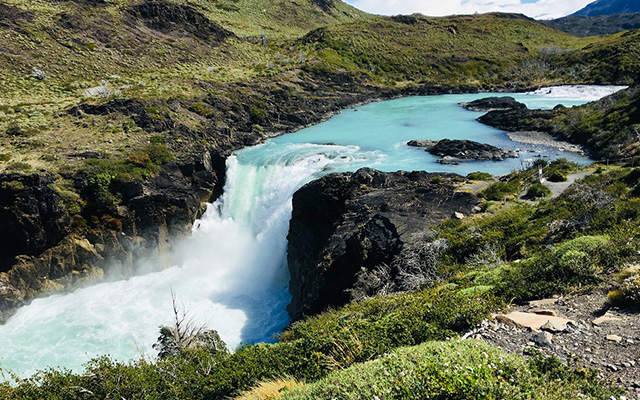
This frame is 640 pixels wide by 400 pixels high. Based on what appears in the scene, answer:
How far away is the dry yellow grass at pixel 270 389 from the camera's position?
6375mm

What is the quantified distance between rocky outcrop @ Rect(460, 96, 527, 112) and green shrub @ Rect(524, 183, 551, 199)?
38.6 m

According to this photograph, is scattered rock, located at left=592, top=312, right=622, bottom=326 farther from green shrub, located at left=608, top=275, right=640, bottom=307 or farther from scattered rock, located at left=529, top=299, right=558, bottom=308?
scattered rock, located at left=529, top=299, right=558, bottom=308

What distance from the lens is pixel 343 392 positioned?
16.7 feet

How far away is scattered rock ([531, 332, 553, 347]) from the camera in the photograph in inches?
236

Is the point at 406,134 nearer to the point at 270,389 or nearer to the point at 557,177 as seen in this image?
the point at 557,177

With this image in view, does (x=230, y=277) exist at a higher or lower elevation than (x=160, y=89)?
lower

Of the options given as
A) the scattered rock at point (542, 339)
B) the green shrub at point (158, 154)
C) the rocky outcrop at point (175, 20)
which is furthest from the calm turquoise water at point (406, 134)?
the rocky outcrop at point (175, 20)

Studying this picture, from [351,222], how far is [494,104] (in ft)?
160

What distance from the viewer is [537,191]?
19750 mm

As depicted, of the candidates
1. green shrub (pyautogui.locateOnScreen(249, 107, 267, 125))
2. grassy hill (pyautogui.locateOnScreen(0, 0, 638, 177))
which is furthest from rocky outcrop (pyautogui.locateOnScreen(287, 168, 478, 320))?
green shrub (pyautogui.locateOnScreen(249, 107, 267, 125))

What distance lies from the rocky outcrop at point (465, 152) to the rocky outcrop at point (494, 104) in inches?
874

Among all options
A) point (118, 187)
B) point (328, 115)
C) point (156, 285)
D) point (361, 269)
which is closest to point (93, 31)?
point (328, 115)

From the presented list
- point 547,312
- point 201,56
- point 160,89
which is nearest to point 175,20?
point 201,56

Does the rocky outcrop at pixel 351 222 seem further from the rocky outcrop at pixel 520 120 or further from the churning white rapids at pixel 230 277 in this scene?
the rocky outcrop at pixel 520 120
